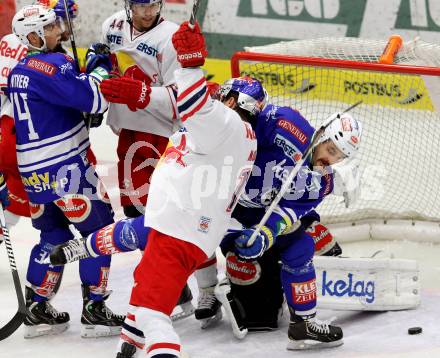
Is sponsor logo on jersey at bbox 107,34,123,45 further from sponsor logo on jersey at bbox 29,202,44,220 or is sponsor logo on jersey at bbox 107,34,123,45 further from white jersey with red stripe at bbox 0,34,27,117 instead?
sponsor logo on jersey at bbox 29,202,44,220

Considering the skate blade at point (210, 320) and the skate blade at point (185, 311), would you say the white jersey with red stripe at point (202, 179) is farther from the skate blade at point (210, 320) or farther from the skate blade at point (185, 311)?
the skate blade at point (185, 311)

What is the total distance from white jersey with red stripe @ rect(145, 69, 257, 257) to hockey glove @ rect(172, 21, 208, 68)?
0.17 feet

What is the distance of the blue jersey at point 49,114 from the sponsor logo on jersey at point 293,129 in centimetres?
67

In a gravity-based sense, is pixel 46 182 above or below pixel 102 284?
above

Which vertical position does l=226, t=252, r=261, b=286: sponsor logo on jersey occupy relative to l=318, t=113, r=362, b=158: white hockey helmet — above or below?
below

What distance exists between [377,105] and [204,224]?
88.3 inches

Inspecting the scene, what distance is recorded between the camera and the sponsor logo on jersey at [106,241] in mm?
3822

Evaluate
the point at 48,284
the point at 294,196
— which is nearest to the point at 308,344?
the point at 294,196

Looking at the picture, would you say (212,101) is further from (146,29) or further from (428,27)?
(428,27)

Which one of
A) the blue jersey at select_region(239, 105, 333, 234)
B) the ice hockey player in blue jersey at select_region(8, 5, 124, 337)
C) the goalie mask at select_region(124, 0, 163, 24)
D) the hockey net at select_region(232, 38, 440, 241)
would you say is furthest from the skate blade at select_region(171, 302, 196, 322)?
the goalie mask at select_region(124, 0, 163, 24)

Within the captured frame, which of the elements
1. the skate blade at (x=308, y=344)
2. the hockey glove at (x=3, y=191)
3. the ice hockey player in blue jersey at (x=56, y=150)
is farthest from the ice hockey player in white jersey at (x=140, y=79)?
the skate blade at (x=308, y=344)

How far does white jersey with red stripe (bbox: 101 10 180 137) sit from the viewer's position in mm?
4379

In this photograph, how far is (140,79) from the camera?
4.45m

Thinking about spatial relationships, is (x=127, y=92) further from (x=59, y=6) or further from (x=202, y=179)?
(x=202, y=179)
